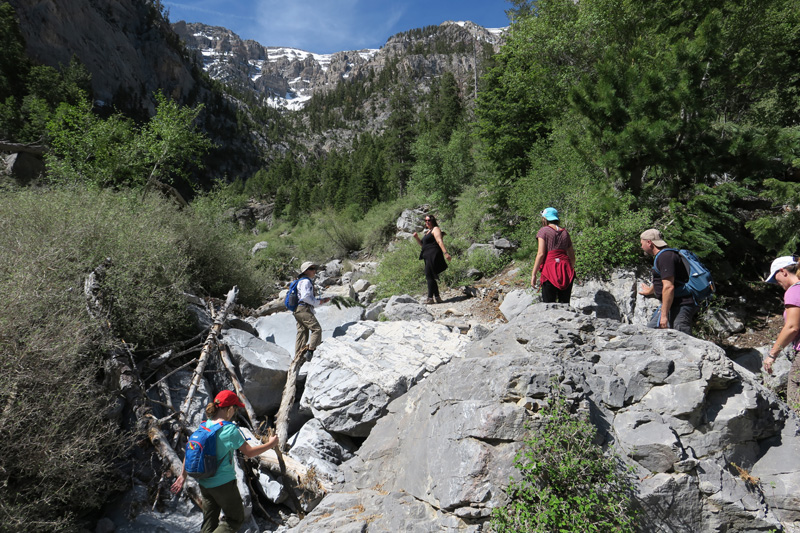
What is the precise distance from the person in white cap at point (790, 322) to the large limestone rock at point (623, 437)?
579 mm

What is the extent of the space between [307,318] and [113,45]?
258 ft

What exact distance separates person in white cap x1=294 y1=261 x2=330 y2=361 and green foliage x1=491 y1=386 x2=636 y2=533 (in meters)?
4.28

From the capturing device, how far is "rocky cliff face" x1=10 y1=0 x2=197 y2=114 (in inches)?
1896

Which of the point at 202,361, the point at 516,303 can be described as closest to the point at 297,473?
the point at 202,361

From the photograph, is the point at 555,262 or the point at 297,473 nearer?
the point at 297,473

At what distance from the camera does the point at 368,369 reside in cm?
552

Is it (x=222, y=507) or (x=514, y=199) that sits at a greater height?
(x=514, y=199)

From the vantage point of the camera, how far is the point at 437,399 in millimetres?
3779

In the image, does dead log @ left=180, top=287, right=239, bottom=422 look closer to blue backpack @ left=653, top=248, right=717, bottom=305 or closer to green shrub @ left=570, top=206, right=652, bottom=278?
blue backpack @ left=653, top=248, right=717, bottom=305

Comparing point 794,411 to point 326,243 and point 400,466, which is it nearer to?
point 400,466

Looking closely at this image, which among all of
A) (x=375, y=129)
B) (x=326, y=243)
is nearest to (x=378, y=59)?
(x=375, y=129)

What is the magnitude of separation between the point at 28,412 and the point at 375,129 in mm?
124359

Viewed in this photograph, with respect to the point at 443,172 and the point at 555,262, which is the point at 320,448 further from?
the point at 443,172

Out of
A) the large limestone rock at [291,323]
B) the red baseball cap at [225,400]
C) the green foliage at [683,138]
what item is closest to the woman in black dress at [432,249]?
the large limestone rock at [291,323]
